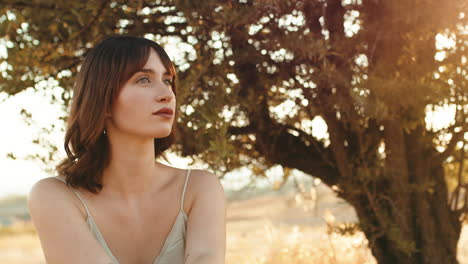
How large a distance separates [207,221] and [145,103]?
0.69 m

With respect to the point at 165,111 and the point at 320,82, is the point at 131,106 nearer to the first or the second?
the point at 165,111

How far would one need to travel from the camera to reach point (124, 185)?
313 centimetres

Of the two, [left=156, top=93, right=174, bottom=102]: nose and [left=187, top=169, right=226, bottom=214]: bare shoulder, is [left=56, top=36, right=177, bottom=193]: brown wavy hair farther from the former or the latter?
[left=187, top=169, right=226, bottom=214]: bare shoulder

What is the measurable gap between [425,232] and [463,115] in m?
0.97

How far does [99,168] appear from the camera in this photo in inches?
122

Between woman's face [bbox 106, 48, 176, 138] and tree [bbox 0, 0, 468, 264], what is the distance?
32 cm

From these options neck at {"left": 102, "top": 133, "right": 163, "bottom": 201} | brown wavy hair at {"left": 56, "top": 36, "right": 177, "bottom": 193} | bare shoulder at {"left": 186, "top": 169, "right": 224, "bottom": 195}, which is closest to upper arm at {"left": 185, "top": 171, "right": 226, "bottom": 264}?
bare shoulder at {"left": 186, "top": 169, "right": 224, "bottom": 195}

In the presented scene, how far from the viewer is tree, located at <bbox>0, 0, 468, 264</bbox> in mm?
3443

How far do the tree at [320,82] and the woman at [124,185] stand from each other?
34 centimetres

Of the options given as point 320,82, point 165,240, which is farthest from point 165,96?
point 320,82

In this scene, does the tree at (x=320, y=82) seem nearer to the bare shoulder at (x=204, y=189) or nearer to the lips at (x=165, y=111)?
the bare shoulder at (x=204, y=189)

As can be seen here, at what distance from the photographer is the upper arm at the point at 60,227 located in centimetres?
267

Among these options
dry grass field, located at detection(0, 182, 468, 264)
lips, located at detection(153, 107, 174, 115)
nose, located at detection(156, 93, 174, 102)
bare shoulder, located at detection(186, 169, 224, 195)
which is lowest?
dry grass field, located at detection(0, 182, 468, 264)

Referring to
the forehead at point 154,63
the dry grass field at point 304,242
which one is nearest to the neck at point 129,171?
the forehead at point 154,63
